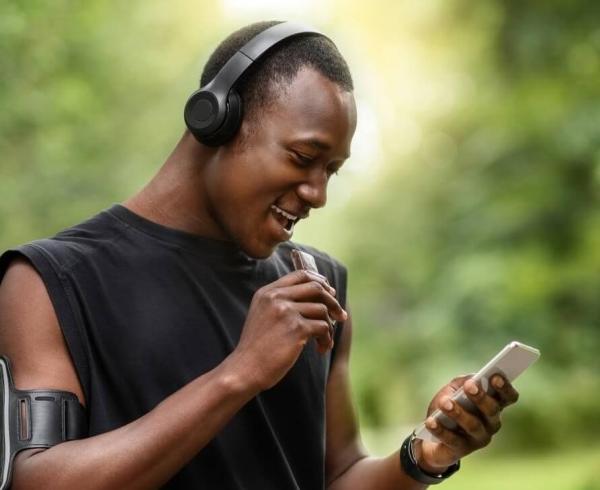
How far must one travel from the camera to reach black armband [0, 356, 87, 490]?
1.38 meters

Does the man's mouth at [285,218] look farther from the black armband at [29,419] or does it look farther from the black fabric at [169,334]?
the black armband at [29,419]

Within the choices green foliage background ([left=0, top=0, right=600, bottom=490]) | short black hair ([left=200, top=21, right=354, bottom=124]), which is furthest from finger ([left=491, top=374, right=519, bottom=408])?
green foliage background ([left=0, top=0, right=600, bottom=490])

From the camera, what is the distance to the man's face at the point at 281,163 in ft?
5.13

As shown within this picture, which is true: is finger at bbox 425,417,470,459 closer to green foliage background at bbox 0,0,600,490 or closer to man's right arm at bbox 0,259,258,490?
man's right arm at bbox 0,259,258,490

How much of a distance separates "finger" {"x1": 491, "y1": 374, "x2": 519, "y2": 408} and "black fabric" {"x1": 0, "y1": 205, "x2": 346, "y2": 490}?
13.4 inches

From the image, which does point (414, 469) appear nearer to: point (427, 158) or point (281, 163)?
point (281, 163)

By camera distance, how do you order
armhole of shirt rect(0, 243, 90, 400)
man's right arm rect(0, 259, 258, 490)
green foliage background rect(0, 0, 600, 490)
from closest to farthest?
man's right arm rect(0, 259, 258, 490)
armhole of shirt rect(0, 243, 90, 400)
green foliage background rect(0, 0, 600, 490)

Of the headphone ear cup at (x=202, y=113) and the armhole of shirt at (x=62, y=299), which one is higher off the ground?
the headphone ear cup at (x=202, y=113)

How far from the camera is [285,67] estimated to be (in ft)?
5.30

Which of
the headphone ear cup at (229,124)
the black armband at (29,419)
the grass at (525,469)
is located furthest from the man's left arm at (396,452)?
the grass at (525,469)

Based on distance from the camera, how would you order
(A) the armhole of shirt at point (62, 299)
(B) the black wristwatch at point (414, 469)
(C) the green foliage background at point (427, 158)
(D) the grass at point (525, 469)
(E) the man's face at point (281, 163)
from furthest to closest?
(D) the grass at point (525, 469), (C) the green foliage background at point (427, 158), (B) the black wristwatch at point (414, 469), (E) the man's face at point (281, 163), (A) the armhole of shirt at point (62, 299)

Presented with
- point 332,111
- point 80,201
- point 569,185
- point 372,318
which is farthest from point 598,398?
point 332,111

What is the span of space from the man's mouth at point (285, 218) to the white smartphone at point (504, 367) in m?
0.38

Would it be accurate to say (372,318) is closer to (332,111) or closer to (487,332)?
(487,332)
